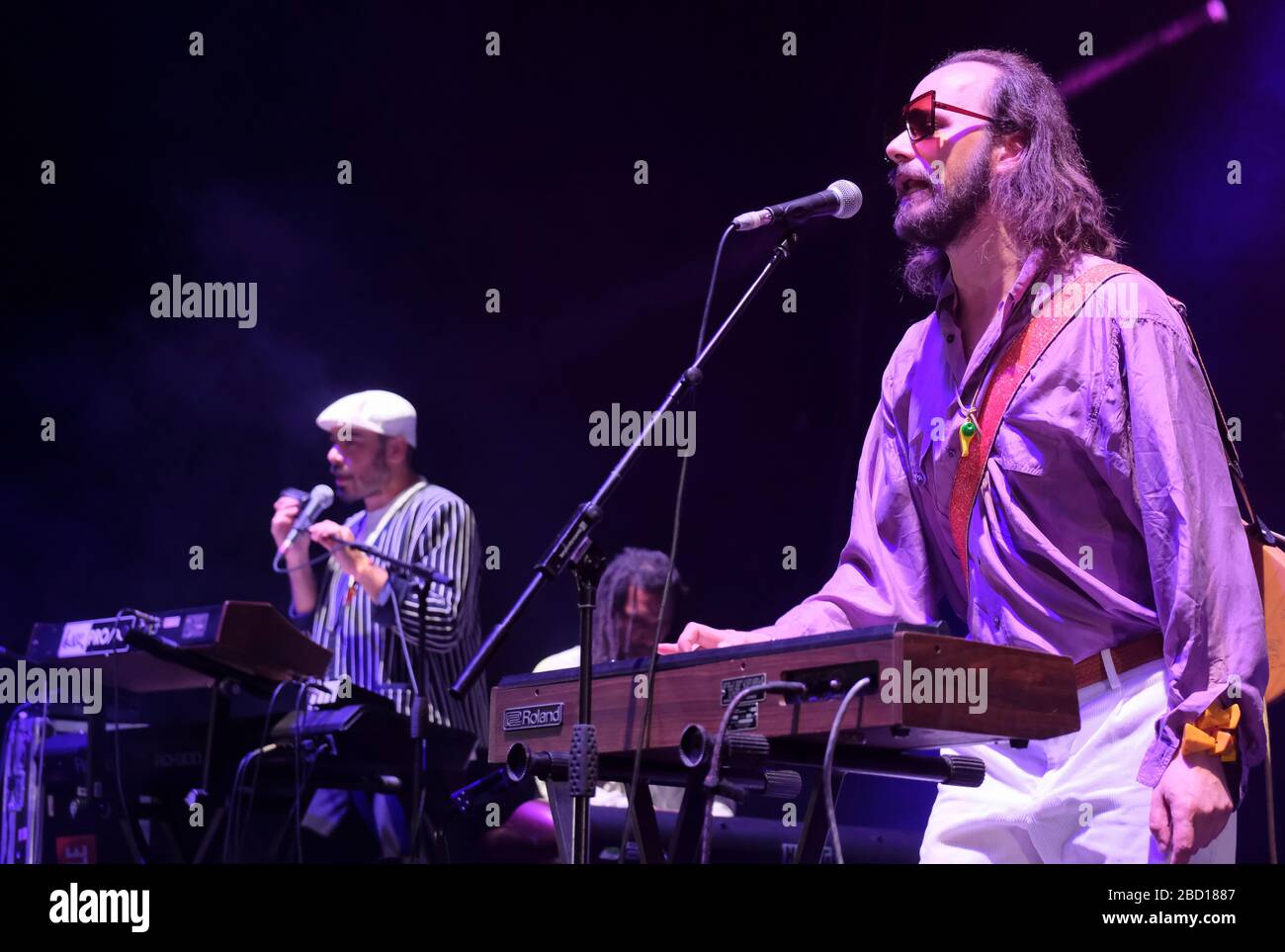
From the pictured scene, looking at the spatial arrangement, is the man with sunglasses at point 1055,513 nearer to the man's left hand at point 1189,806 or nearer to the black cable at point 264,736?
the man's left hand at point 1189,806

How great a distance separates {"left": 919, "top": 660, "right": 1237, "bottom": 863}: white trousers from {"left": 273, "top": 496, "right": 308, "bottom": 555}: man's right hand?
3476mm

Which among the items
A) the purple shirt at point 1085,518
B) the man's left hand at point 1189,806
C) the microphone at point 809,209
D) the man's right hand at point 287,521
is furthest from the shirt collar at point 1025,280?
the man's right hand at point 287,521

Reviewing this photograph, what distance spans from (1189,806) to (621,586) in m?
3.65

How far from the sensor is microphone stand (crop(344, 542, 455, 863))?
464cm

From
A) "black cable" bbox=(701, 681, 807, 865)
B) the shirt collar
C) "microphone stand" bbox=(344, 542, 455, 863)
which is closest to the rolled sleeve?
the shirt collar

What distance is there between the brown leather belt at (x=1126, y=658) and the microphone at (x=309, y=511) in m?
3.48

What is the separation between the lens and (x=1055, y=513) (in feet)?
8.32

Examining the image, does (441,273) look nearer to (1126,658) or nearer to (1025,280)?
(1025,280)

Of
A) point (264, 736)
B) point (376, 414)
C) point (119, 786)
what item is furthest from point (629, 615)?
point (119, 786)
